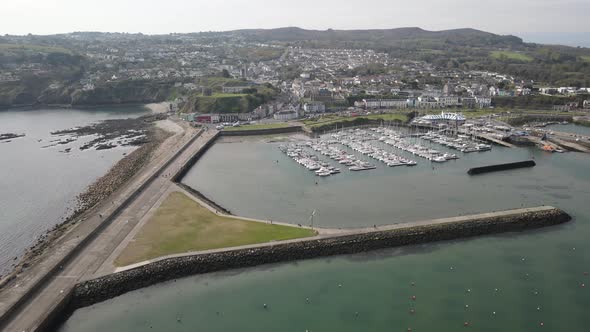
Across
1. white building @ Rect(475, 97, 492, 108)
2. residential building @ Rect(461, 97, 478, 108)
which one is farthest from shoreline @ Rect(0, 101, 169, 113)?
white building @ Rect(475, 97, 492, 108)

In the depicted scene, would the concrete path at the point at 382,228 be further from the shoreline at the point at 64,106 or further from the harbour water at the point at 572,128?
the shoreline at the point at 64,106

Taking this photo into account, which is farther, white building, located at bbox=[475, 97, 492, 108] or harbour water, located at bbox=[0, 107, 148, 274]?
white building, located at bbox=[475, 97, 492, 108]

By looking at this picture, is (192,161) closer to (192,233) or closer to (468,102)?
(192,233)

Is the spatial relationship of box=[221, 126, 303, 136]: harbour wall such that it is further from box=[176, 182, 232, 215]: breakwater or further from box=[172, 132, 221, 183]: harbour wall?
box=[176, 182, 232, 215]: breakwater

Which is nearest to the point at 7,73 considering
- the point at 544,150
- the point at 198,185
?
the point at 198,185

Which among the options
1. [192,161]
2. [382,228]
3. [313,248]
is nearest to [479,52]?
[192,161]

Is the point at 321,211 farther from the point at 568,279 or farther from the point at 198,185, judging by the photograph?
the point at 568,279
